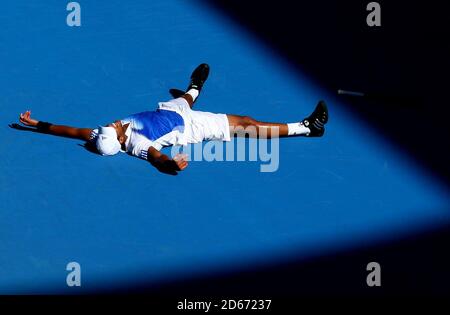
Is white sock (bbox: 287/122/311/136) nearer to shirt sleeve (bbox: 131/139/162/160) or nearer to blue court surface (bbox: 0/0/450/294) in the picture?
blue court surface (bbox: 0/0/450/294)

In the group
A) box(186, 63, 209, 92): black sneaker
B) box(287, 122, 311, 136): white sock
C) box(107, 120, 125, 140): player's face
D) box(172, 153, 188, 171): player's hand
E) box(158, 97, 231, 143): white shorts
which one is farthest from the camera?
box(186, 63, 209, 92): black sneaker

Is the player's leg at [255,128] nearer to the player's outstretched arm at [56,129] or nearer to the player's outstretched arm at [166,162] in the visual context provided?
the player's outstretched arm at [166,162]

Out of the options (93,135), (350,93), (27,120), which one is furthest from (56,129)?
(350,93)

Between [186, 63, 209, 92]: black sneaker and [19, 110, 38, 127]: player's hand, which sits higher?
[186, 63, 209, 92]: black sneaker

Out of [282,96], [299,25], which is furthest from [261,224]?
[299,25]

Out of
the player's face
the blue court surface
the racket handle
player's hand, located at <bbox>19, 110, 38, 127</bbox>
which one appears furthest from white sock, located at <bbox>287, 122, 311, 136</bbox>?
player's hand, located at <bbox>19, 110, 38, 127</bbox>

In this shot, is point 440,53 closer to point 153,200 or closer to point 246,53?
point 246,53

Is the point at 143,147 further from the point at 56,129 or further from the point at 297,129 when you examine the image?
the point at 297,129
